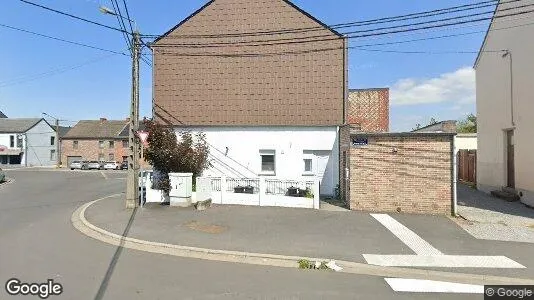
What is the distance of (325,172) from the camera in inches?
633

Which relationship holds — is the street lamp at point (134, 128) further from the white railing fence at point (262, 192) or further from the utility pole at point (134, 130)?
the white railing fence at point (262, 192)

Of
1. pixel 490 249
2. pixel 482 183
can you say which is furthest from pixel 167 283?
pixel 482 183

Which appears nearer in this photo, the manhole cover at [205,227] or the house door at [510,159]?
the manhole cover at [205,227]

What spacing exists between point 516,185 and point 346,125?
738cm

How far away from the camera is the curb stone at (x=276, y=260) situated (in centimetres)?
649

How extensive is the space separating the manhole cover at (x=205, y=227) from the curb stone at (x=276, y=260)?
1.50 metres

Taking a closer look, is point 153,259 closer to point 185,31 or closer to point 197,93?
point 197,93

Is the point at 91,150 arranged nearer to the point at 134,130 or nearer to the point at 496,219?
the point at 134,130

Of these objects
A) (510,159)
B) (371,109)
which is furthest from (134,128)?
(371,109)

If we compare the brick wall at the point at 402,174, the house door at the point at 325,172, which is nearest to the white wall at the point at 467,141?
the house door at the point at 325,172

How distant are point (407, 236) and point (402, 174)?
353 centimetres

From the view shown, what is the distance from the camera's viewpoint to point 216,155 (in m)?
16.8

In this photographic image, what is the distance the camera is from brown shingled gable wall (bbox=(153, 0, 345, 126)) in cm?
1636

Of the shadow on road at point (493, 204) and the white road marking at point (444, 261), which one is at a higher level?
the shadow on road at point (493, 204)
